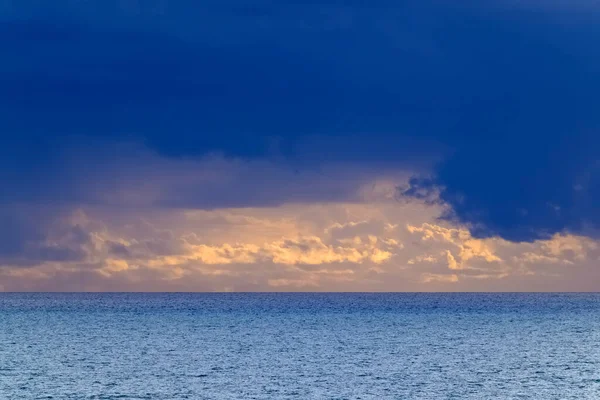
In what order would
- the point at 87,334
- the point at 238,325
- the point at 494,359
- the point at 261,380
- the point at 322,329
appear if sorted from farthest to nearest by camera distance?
1. the point at 238,325
2. the point at 322,329
3. the point at 87,334
4. the point at 494,359
5. the point at 261,380

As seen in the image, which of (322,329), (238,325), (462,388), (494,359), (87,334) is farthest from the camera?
(238,325)

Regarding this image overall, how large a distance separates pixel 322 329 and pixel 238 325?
74.5ft

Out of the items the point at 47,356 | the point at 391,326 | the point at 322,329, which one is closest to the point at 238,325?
the point at 322,329

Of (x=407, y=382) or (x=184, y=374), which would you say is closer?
(x=407, y=382)

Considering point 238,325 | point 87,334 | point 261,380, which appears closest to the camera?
point 261,380

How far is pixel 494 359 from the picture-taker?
361ft

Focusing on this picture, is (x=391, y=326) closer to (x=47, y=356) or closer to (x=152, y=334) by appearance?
(x=152, y=334)

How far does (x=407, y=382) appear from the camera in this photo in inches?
3462

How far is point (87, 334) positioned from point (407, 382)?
281 ft

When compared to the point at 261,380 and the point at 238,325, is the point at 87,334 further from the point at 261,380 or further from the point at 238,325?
the point at 261,380

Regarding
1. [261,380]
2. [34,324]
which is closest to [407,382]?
[261,380]

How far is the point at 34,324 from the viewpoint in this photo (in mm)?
191375

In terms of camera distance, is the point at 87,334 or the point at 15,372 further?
the point at 87,334

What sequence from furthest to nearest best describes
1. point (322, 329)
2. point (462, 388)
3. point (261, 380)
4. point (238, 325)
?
point (238, 325) < point (322, 329) < point (261, 380) < point (462, 388)
